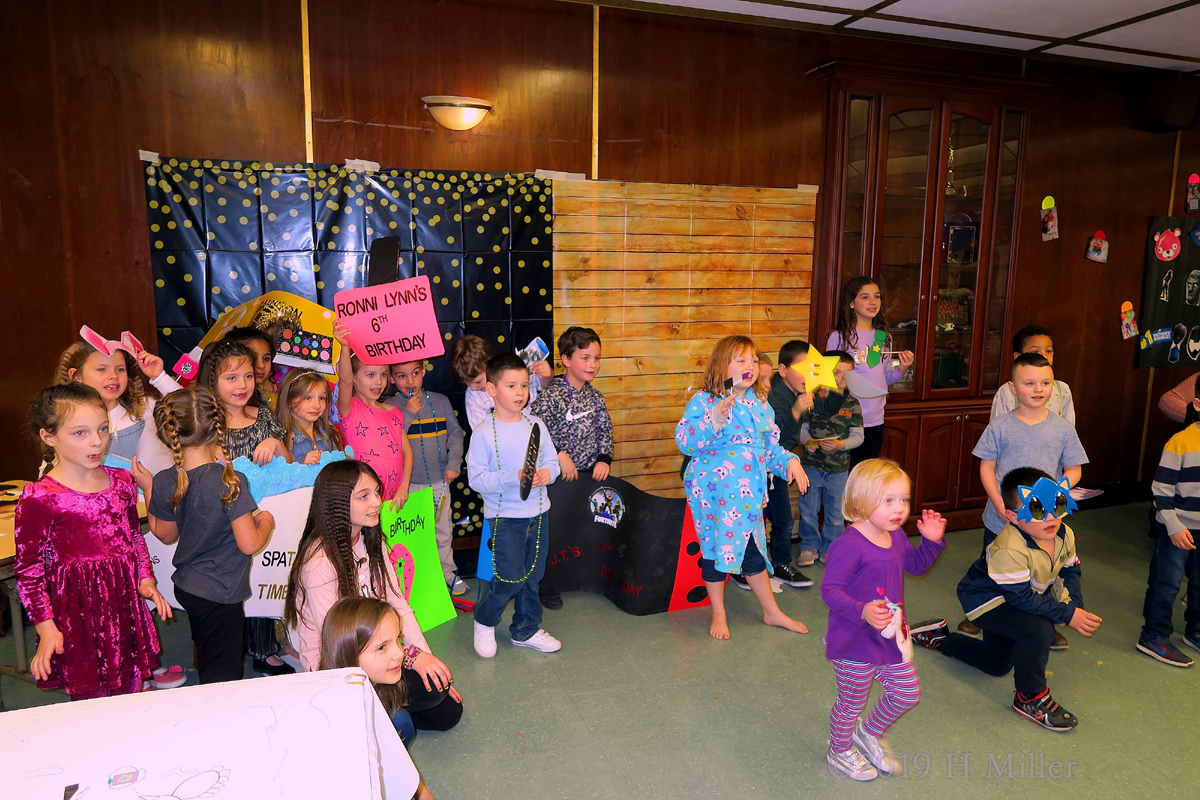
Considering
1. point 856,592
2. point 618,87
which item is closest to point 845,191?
point 618,87

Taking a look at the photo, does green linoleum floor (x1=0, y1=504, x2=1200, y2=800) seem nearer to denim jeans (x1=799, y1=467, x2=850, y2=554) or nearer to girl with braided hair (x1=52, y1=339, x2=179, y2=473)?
denim jeans (x1=799, y1=467, x2=850, y2=554)

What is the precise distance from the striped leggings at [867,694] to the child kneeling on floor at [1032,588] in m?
0.63

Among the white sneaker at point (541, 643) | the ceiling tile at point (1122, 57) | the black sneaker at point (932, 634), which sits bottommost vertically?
the white sneaker at point (541, 643)

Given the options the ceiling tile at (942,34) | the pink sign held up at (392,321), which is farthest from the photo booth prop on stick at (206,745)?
the ceiling tile at (942,34)

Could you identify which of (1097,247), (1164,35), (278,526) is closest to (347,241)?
(278,526)

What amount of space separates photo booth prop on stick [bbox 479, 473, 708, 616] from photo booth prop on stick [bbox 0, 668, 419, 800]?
6.61ft

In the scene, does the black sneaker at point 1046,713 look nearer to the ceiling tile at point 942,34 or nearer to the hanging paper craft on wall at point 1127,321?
the ceiling tile at point 942,34

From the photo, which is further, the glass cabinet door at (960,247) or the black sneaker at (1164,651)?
the glass cabinet door at (960,247)

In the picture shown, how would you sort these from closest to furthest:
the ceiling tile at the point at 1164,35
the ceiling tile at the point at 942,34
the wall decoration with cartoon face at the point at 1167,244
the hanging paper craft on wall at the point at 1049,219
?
1. the ceiling tile at the point at 1164,35
2. the ceiling tile at the point at 942,34
3. the hanging paper craft on wall at the point at 1049,219
4. the wall decoration with cartoon face at the point at 1167,244

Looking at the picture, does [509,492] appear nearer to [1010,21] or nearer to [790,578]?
[790,578]

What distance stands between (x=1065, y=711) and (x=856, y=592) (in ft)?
3.57

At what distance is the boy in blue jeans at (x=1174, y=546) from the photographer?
2.95 meters

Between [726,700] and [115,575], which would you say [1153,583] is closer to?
[726,700]

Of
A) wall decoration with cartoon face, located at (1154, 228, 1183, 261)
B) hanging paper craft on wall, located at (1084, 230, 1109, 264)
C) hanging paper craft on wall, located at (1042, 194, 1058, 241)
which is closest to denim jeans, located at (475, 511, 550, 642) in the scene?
hanging paper craft on wall, located at (1042, 194, 1058, 241)
